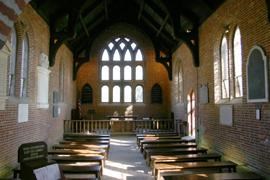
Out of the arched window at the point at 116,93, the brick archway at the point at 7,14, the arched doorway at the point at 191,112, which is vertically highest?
the arched window at the point at 116,93

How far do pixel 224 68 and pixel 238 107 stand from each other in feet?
5.04

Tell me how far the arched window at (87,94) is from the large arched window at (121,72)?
66 centimetres

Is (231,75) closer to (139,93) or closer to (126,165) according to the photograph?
(126,165)

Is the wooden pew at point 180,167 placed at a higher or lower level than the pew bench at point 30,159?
lower

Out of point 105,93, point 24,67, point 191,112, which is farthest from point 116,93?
point 24,67

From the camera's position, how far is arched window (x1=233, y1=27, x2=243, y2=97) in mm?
6637

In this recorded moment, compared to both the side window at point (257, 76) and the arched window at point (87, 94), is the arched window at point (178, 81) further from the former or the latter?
the side window at point (257, 76)

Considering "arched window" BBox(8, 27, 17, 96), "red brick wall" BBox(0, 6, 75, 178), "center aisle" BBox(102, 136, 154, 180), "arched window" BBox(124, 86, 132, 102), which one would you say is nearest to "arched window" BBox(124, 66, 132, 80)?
"arched window" BBox(124, 86, 132, 102)

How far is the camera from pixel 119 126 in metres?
14.8

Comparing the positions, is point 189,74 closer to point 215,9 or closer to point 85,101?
point 215,9

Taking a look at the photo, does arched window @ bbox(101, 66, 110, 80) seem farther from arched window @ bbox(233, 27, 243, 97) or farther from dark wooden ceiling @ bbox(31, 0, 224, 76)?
arched window @ bbox(233, 27, 243, 97)

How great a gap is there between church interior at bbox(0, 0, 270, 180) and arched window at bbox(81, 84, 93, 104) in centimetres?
11

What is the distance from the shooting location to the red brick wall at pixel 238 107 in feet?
17.7

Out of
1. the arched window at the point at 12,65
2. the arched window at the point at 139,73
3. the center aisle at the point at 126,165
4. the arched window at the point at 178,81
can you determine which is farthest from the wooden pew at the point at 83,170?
the arched window at the point at 139,73
